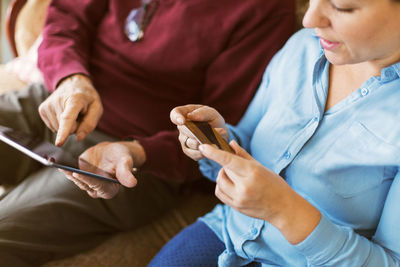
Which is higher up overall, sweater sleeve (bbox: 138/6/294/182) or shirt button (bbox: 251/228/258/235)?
sweater sleeve (bbox: 138/6/294/182)

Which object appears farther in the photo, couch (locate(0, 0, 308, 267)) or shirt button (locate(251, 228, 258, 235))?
couch (locate(0, 0, 308, 267))

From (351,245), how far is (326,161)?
0.15m

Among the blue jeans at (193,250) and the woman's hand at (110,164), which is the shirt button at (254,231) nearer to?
the blue jeans at (193,250)

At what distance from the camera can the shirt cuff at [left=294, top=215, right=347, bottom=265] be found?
0.60 meters

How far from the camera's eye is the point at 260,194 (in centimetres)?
55

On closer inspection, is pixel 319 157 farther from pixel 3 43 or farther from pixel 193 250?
pixel 3 43

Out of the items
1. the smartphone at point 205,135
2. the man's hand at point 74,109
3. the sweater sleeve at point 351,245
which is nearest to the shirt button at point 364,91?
the sweater sleeve at point 351,245

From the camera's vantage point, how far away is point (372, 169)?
65 cm

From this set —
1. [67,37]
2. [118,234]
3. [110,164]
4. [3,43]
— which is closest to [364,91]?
[110,164]

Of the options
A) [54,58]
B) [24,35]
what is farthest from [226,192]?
[24,35]

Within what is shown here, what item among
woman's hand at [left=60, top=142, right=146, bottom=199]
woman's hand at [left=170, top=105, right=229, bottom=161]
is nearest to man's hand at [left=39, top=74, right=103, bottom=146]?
woman's hand at [left=60, top=142, right=146, bottom=199]

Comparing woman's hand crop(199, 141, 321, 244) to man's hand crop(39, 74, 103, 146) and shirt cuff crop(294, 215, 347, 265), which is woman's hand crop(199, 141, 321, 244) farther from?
man's hand crop(39, 74, 103, 146)

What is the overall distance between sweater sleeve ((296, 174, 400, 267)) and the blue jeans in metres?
0.21

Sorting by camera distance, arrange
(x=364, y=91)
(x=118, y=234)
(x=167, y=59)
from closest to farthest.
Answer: (x=364, y=91)
(x=118, y=234)
(x=167, y=59)
